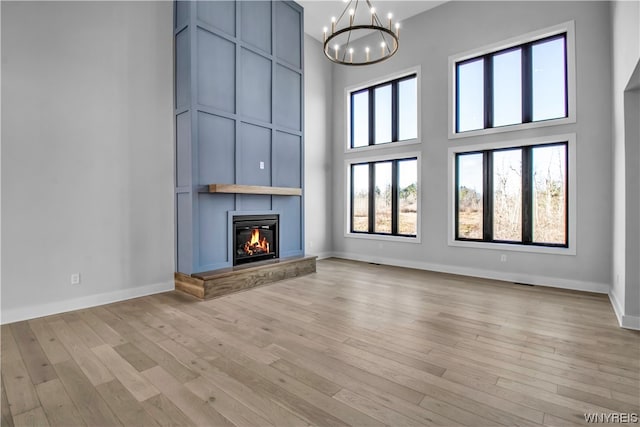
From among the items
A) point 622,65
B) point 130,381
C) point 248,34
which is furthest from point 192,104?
point 622,65

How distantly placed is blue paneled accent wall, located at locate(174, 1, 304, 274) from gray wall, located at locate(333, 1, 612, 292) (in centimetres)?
189

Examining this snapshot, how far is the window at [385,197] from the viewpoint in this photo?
6.28 m

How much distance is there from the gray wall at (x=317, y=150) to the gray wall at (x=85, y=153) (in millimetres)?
2990

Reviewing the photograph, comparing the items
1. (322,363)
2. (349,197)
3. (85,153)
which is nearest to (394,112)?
(349,197)

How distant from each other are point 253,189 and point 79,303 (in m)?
2.56

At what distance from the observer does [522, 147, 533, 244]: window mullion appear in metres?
4.95

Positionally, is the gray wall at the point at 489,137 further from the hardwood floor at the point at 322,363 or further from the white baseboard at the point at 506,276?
the hardwood floor at the point at 322,363

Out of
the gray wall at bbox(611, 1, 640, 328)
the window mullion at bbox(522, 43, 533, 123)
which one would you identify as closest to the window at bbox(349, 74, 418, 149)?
the window mullion at bbox(522, 43, 533, 123)

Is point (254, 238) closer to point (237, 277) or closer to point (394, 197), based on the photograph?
point (237, 277)

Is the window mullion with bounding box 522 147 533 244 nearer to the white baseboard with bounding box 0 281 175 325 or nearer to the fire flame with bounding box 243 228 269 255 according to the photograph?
the fire flame with bounding box 243 228 269 255

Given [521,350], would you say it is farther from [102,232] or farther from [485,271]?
[102,232]

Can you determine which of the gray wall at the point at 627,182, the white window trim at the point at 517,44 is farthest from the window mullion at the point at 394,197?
the gray wall at the point at 627,182

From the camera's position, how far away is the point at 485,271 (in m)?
5.29

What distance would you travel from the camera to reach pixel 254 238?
202 inches
